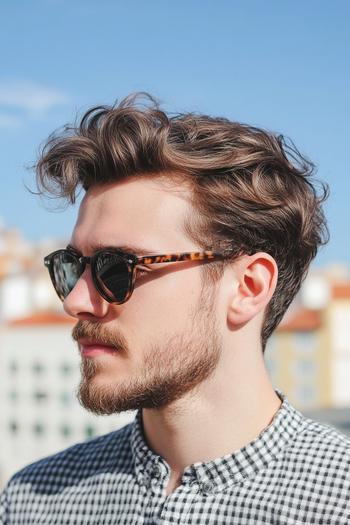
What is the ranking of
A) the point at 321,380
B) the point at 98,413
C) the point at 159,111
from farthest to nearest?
the point at 321,380
the point at 159,111
the point at 98,413

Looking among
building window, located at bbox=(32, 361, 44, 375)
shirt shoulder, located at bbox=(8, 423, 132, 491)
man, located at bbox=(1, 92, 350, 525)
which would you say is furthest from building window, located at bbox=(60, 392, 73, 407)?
man, located at bbox=(1, 92, 350, 525)

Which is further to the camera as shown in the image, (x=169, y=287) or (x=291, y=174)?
(x=291, y=174)

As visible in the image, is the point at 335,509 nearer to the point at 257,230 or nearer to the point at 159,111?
the point at 257,230

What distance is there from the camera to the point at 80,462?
2.35 metres

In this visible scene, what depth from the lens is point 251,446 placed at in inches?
82.0

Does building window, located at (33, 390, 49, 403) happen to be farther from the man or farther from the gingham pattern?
the man

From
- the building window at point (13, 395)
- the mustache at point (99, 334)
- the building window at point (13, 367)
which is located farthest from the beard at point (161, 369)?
the building window at point (13, 395)

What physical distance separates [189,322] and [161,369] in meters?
0.12

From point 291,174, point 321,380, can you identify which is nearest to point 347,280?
point 321,380

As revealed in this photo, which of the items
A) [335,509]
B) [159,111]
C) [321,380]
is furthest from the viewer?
[321,380]

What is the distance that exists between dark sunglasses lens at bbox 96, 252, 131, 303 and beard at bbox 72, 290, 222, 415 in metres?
0.08

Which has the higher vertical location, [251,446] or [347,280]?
[347,280]

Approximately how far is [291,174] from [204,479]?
2.37 feet

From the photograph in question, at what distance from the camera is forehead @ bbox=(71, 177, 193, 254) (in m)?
2.12
